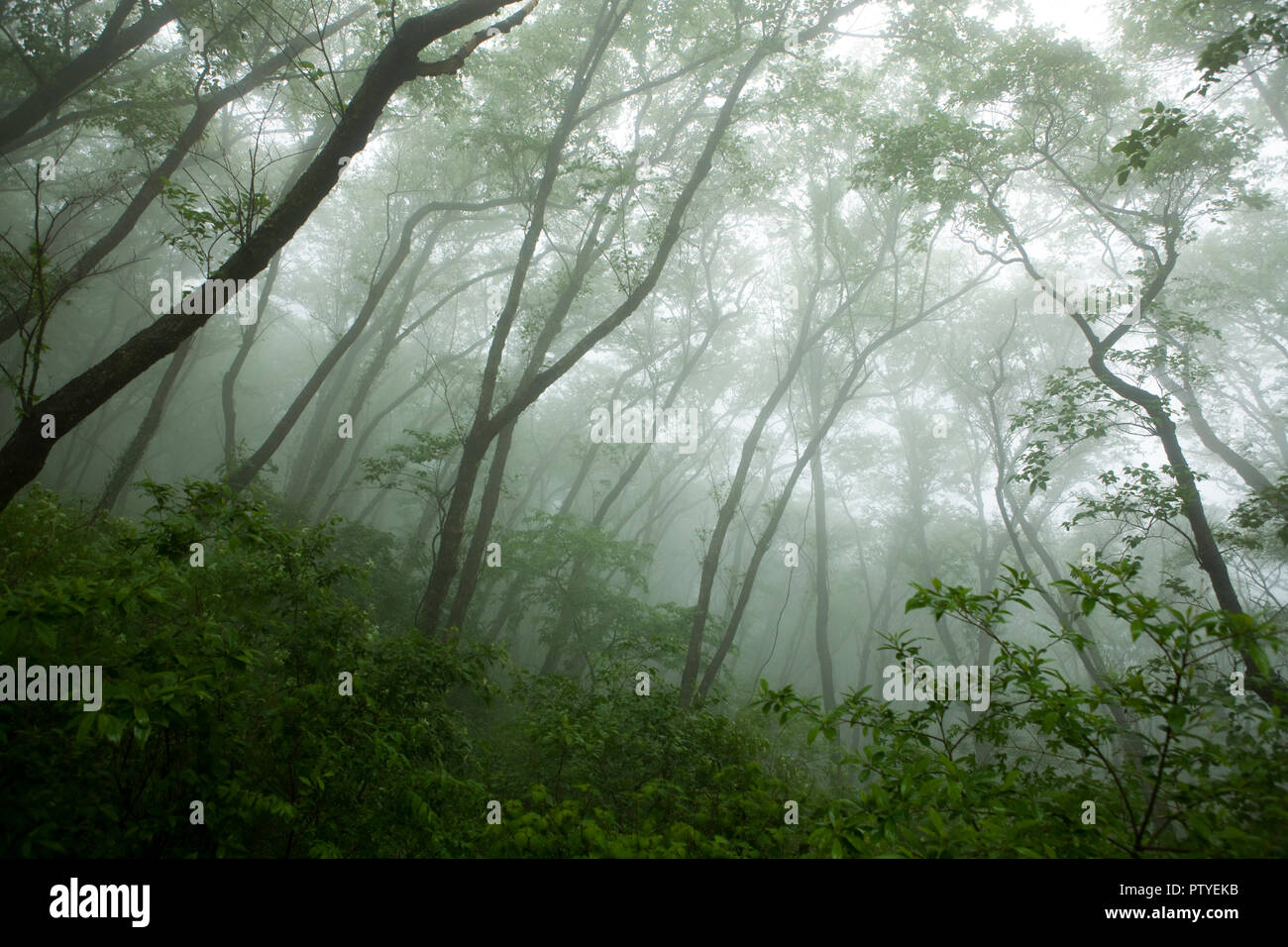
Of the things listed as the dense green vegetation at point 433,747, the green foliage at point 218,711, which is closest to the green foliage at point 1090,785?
the dense green vegetation at point 433,747

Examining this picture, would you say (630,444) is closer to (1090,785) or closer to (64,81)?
(64,81)

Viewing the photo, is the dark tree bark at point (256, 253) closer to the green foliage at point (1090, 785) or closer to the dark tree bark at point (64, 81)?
the green foliage at point (1090, 785)

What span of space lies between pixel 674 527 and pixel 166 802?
40465 millimetres

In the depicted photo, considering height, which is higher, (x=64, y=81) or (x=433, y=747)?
(x=64, y=81)

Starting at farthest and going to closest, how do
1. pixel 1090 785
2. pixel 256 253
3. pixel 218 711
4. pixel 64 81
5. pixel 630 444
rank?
1. pixel 630 444
2. pixel 64 81
3. pixel 256 253
4. pixel 218 711
5. pixel 1090 785

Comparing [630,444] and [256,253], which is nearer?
[256,253]

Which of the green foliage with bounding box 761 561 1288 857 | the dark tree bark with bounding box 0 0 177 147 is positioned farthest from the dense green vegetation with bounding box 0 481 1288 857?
the dark tree bark with bounding box 0 0 177 147

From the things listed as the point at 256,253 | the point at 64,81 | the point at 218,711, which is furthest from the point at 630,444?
the point at 218,711

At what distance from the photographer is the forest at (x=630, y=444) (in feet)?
9.03

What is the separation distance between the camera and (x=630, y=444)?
84.3 feet

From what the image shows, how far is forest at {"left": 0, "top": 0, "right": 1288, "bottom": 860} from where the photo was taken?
2752 millimetres

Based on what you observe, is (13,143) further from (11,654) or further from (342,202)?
(342,202)

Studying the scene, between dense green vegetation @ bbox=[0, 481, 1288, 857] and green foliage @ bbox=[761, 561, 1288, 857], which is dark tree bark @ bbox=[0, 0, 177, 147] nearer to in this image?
dense green vegetation @ bbox=[0, 481, 1288, 857]
